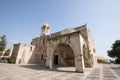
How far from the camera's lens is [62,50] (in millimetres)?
21000

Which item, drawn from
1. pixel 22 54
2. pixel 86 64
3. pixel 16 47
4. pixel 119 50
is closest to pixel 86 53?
pixel 86 64

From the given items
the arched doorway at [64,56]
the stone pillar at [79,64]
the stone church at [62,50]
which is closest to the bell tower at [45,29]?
the stone church at [62,50]

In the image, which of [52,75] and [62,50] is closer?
[52,75]

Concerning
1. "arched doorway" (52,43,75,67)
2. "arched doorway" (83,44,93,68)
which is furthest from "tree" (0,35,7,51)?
"arched doorway" (83,44,93,68)

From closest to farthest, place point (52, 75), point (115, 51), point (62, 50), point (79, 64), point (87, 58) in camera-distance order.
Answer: point (52, 75), point (79, 64), point (87, 58), point (62, 50), point (115, 51)

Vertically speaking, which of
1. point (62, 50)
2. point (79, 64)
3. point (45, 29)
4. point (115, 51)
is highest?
point (45, 29)

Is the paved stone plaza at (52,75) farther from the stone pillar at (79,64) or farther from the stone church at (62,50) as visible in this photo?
the stone church at (62,50)

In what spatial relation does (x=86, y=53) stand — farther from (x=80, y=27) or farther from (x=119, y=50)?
(x=119, y=50)

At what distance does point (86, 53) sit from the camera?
714 inches

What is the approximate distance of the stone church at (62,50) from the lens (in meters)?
11.8

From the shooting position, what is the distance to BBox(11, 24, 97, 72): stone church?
11.8 meters

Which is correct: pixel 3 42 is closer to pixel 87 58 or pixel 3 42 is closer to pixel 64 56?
pixel 64 56

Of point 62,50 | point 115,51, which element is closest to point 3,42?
point 62,50

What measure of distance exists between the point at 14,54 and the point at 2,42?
6.38 meters
